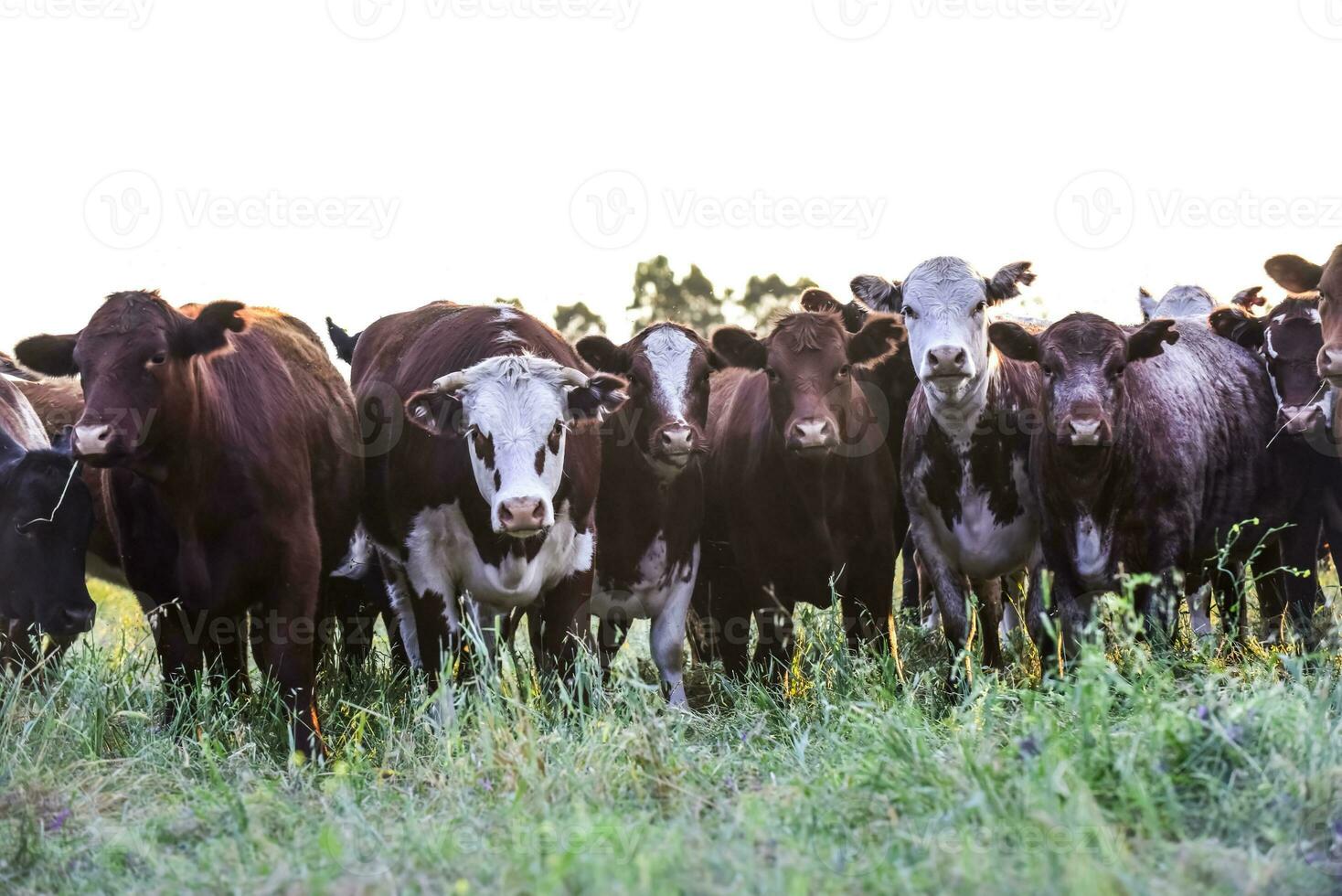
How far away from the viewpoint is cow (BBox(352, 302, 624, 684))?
6586 mm

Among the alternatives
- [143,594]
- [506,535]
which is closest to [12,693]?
[143,594]

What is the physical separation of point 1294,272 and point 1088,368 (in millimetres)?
1474

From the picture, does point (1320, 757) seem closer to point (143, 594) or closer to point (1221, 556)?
point (1221, 556)

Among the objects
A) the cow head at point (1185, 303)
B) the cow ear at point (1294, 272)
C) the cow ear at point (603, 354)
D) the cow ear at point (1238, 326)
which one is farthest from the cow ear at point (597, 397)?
the cow head at point (1185, 303)

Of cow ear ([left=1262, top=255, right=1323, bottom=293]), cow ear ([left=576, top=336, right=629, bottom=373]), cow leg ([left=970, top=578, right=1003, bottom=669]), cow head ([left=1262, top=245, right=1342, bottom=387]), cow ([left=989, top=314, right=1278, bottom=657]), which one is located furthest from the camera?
cow leg ([left=970, top=578, right=1003, bottom=669])

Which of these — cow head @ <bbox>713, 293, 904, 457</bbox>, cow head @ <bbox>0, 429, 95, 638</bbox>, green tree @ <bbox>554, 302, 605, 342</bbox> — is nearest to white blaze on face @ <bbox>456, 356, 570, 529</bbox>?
cow head @ <bbox>713, 293, 904, 457</bbox>

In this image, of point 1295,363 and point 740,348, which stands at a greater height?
point 740,348

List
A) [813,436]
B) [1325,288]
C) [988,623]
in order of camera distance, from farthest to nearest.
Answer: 1. [988,623]
2. [813,436]
3. [1325,288]

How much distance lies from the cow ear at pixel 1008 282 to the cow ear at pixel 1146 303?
3333mm

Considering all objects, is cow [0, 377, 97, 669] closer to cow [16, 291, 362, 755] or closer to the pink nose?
cow [16, 291, 362, 755]

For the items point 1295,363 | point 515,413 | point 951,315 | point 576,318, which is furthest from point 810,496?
point 576,318

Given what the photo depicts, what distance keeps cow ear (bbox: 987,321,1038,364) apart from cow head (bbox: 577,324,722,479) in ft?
4.92

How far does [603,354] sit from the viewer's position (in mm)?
7965

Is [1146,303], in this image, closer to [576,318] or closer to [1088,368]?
[1088,368]
